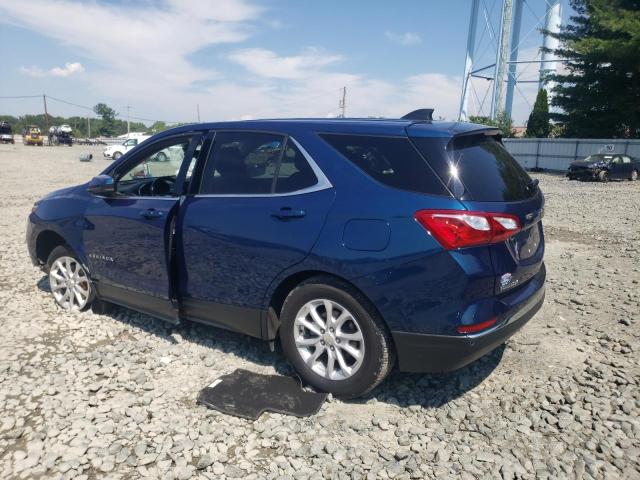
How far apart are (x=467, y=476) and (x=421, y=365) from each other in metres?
0.64

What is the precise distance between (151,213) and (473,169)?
2.46 m

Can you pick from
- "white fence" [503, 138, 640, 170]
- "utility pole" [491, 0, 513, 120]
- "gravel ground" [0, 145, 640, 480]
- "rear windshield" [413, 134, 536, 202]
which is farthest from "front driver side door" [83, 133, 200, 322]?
"utility pole" [491, 0, 513, 120]

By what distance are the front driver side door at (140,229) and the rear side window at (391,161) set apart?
1375 millimetres

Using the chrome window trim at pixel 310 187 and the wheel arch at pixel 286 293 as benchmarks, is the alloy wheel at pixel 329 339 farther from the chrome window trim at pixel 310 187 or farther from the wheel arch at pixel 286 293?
the chrome window trim at pixel 310 187

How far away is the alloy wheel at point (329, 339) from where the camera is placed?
10.4ft

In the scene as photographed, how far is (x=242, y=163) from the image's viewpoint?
370 cm

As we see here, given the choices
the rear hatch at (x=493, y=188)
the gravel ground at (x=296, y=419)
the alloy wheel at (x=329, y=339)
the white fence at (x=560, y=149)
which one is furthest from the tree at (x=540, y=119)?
the alloy wheel at (x=329, y=339)

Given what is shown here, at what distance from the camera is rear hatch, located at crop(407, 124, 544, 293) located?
290 cm

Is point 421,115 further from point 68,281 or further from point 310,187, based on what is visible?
point 68,281

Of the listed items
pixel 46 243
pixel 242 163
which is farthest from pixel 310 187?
pixel 46 243

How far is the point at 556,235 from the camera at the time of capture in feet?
29.2

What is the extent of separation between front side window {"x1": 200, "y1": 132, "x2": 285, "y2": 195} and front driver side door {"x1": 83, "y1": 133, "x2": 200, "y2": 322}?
0.23 metres

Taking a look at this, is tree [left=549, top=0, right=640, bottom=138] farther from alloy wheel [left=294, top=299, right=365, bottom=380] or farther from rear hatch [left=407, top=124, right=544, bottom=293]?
alloy wheel [left=294, top=299, right=365, bottom=380]

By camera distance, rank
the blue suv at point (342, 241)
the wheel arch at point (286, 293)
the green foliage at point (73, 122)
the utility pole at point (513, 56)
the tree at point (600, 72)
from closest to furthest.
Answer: the blue suv at point (342, 241)
the wheel arch at point (286, 293)
the tree at point (600, 72)
the utility pole at point (513, 56)
the green foliage at point (73, 122)
